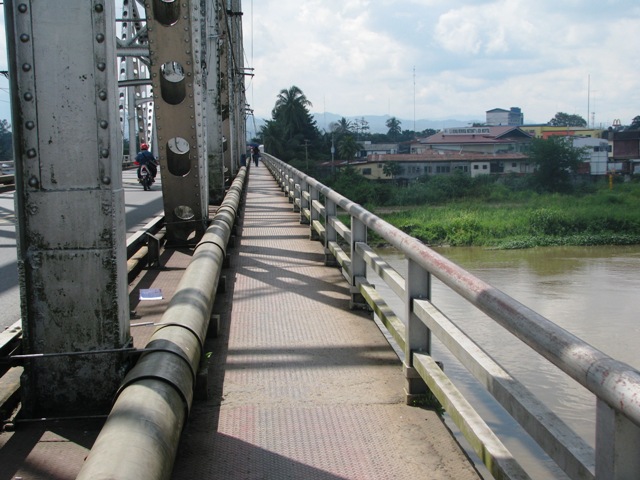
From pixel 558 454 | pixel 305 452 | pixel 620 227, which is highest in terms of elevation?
pixel 558 454

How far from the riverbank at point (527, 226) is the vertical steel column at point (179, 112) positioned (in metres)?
44.9

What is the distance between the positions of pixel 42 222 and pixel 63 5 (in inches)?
42.9

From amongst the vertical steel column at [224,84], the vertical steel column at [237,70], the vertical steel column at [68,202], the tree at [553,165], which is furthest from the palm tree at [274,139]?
the vertical steel column at [68,202]

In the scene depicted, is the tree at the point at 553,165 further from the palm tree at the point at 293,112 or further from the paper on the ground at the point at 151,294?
the paper on the ground at the point at 151,294

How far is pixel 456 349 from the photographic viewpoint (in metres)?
3.91

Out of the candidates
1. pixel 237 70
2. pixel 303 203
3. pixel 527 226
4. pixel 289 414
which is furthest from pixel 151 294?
pixel 527 226

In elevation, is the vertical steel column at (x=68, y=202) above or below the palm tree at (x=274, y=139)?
below

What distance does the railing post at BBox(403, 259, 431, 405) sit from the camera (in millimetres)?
4770

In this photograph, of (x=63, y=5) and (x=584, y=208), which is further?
(x=584, y=208)

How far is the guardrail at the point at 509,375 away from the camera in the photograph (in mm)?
2264

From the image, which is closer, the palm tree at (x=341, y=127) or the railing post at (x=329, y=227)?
the railing post at (x=329, y=227)

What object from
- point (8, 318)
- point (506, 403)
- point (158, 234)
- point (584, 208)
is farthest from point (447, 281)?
point (584, 208)

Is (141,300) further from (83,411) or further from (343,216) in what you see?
(343,216)

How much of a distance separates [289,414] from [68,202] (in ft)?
5.59
